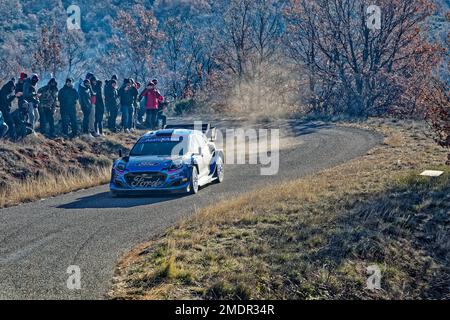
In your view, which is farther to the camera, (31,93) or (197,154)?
(31,93)

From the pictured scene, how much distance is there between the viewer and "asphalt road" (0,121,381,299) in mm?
7520

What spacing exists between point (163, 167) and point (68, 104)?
8.17 meters

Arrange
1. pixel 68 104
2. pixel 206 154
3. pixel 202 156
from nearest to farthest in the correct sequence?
pixel 202 156, pixel 206 154, pixel 68 104

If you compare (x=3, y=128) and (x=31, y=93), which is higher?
(x=31, y=93)

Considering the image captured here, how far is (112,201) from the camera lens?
45.7 ft

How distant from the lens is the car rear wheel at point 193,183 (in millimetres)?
14562

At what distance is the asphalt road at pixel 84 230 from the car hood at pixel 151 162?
2.42 ft

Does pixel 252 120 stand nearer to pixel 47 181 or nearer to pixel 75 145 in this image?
pixel 75 145

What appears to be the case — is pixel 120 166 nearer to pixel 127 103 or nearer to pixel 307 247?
pixel 307 247

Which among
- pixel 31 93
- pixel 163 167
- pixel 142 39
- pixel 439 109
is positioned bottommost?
pixel 163 167

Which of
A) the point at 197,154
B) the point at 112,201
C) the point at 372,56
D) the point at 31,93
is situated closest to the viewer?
the point at 112,201

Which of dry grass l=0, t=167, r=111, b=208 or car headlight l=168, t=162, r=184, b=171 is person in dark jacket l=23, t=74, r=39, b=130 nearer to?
dry grass l=0, t=167, r=111, b=208

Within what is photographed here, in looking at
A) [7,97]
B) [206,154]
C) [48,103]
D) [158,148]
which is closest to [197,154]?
[206,154]
